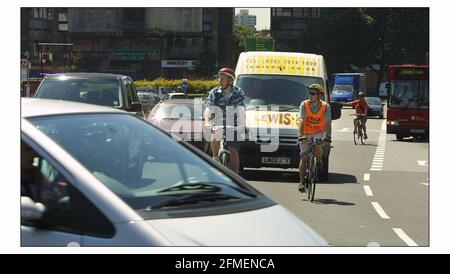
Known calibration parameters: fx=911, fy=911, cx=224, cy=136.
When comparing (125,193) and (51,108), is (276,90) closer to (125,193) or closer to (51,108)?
(51,108)

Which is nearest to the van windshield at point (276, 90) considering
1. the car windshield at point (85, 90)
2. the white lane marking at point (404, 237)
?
the car windshield at point (85, 90)

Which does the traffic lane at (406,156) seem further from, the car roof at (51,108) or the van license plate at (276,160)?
the car roof at (51,108)

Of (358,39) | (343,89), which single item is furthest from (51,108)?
(358,39)

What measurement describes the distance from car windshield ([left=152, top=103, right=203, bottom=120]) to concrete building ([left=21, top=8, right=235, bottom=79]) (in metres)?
101

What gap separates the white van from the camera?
658 inches

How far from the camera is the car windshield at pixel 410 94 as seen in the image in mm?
34719

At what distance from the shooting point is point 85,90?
→ 16172mm

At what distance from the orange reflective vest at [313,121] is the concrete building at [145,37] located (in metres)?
108

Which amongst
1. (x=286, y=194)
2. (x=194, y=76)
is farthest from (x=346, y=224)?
(x=194, y=76)

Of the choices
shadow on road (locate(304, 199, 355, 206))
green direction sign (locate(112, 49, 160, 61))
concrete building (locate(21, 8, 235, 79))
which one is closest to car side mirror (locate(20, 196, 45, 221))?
shadow on road (locate(304, 199, 355, 206))

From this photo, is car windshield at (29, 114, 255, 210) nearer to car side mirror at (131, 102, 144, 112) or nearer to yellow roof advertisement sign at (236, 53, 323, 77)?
car side mirror at (131, 102, 144, 112)

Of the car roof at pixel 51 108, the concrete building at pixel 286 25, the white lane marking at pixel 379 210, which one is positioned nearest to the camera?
the car roof at pixel 51 108
